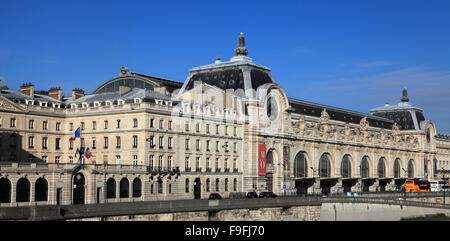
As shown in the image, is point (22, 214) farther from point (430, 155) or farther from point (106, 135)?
point (430, 155)

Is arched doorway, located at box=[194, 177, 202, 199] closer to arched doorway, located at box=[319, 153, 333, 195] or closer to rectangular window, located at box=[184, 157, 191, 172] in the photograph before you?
rectangular window, located at box=[184, 157, 191, 172]

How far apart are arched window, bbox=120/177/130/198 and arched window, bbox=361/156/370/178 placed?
237 feet

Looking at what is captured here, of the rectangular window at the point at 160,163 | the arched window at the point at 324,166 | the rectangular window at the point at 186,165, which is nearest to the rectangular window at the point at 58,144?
the rectangular window at the point at 160,163

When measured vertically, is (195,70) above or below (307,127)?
above

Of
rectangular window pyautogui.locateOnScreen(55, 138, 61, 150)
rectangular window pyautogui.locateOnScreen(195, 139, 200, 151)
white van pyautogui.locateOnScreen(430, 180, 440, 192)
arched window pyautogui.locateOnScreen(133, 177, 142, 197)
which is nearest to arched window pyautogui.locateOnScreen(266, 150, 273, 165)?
rectangular window pyautogui.locateOnScreen(195, 139, 200, 151)

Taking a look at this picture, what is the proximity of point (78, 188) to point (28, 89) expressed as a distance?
22214mm

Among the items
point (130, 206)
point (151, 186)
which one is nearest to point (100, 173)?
point (151, 186)

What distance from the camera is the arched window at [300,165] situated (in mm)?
120875

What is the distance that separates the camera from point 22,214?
5688cm

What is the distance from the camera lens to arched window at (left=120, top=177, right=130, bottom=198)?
276ft

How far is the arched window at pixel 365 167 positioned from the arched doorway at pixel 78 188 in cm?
7951

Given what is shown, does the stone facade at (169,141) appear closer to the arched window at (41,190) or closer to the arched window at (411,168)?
the arched window at (41,190)

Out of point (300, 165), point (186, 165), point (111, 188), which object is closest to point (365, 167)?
point (300, 165)

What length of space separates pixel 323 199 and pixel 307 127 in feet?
105
